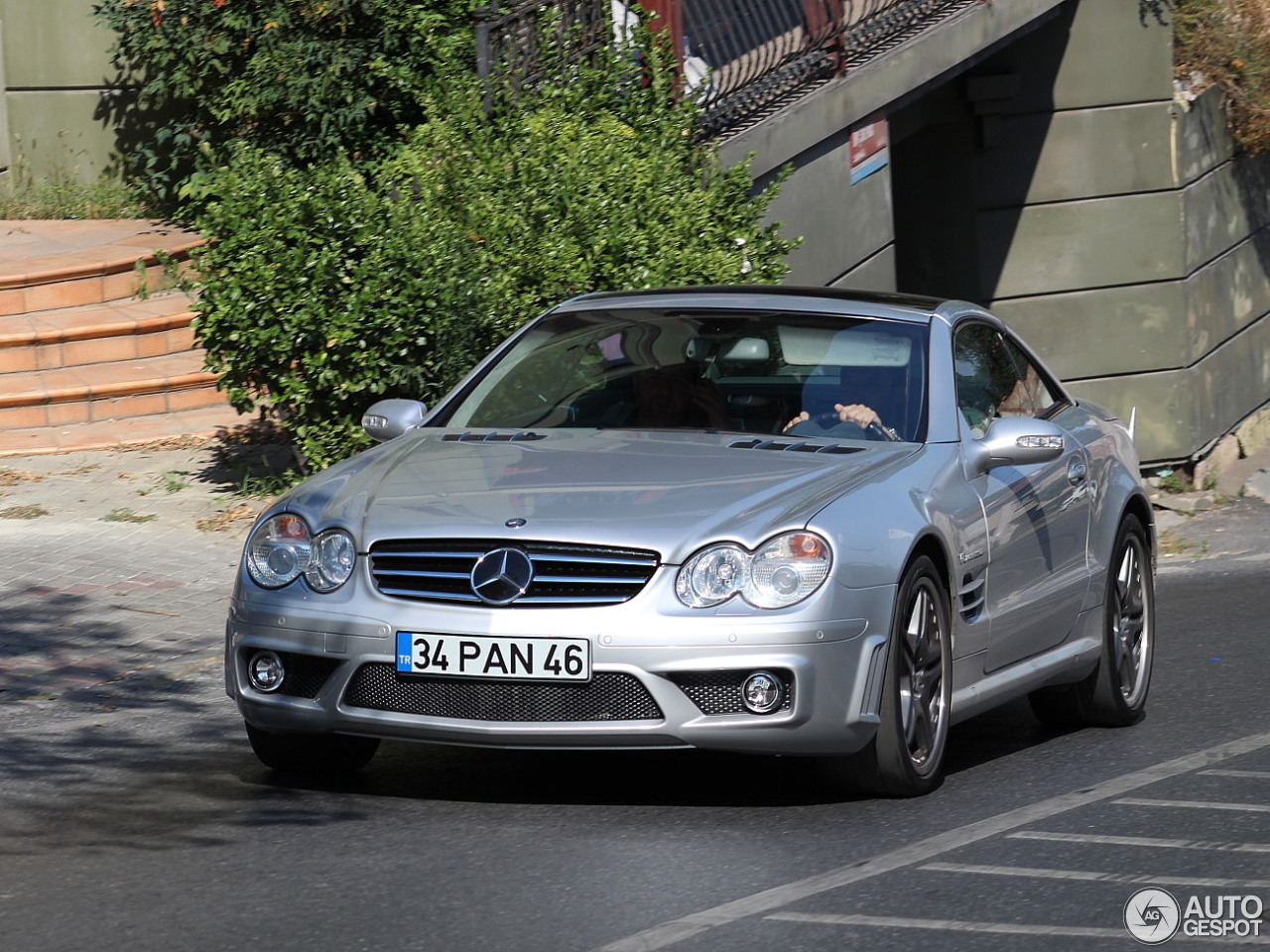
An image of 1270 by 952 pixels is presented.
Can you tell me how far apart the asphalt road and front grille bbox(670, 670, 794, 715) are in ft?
1.12

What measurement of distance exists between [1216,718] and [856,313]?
202 cm

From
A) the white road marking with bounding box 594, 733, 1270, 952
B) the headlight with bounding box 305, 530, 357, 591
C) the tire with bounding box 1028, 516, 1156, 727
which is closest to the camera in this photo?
the white road marking with bounding box 594, 733, 1270, 952

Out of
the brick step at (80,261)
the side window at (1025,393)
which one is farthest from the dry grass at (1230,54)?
the side window at (1025,393)

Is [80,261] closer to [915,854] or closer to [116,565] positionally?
[116,565]

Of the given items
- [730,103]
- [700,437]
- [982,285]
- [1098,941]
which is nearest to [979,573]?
[700,437]

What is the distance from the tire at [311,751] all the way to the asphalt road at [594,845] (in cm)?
7

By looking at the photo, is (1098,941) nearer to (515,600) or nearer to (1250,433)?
(515,600)

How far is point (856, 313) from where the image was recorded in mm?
6992

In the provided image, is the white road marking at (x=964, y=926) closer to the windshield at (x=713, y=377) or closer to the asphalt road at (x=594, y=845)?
the asphalt road at (x=594, y=845)

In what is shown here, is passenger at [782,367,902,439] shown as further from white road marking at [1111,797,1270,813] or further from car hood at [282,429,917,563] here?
white road marking at [1111,797,1270,813]

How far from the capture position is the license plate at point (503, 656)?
5469 mm

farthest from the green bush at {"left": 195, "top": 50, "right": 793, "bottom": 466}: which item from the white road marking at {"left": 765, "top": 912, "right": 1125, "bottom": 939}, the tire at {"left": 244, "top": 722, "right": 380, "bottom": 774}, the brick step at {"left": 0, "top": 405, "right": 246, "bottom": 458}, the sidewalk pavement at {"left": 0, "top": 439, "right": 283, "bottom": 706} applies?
the white road marking at {"left": 765, "top": 912, "right": 1125, "bottom": 939}

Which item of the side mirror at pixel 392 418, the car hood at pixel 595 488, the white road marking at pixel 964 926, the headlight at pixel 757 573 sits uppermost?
the side mirror at pixel 392 418

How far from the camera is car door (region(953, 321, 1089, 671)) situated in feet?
21.5
